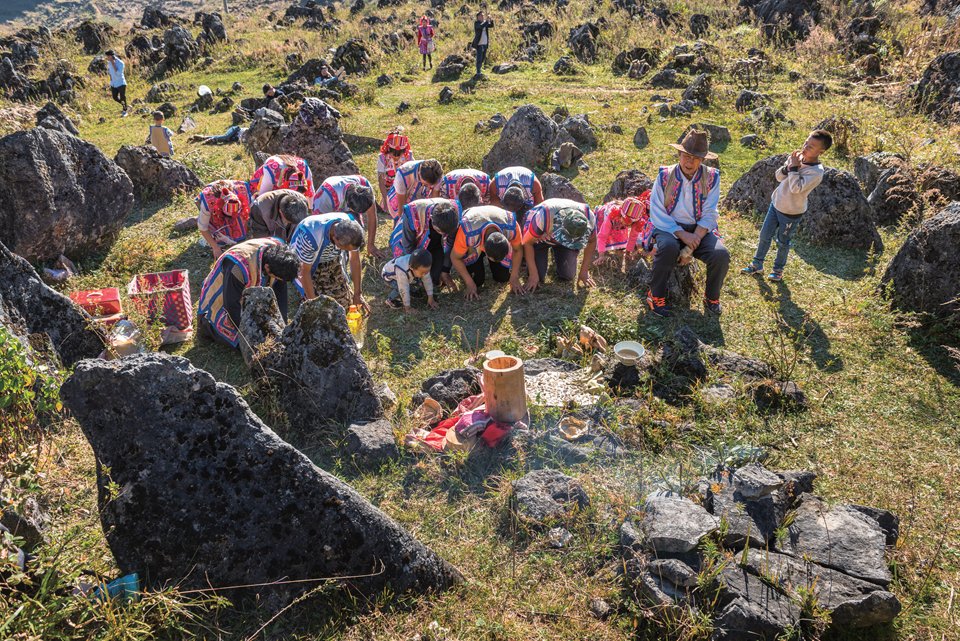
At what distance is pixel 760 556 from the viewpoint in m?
3.37

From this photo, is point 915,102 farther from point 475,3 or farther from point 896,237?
point 475,3

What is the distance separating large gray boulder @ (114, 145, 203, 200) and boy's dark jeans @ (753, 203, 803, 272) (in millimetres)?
8409

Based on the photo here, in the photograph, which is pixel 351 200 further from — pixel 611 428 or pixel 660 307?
pixel 611 428

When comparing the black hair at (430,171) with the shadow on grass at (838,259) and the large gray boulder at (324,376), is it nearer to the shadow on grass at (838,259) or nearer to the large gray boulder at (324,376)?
the large gray boulder at (324,376)

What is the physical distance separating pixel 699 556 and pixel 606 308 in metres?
3.42

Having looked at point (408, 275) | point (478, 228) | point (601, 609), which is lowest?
point (601, 609)

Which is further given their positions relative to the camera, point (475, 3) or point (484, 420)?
point (475, 3)

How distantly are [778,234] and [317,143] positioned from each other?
23.6 feet

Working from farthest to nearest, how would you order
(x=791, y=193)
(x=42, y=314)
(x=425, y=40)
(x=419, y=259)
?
(x=425, y=40)
(x=791, y=193)
(x=419, y=259)
(x=42, y=314)

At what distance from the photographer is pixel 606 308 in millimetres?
6496

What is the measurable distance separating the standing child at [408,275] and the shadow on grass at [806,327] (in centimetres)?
357

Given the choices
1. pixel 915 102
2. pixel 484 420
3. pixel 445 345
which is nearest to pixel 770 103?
pixel 915 102

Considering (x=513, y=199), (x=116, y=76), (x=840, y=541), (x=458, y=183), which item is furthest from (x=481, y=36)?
(x=840, y=541)

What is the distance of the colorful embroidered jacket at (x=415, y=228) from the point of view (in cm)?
655
